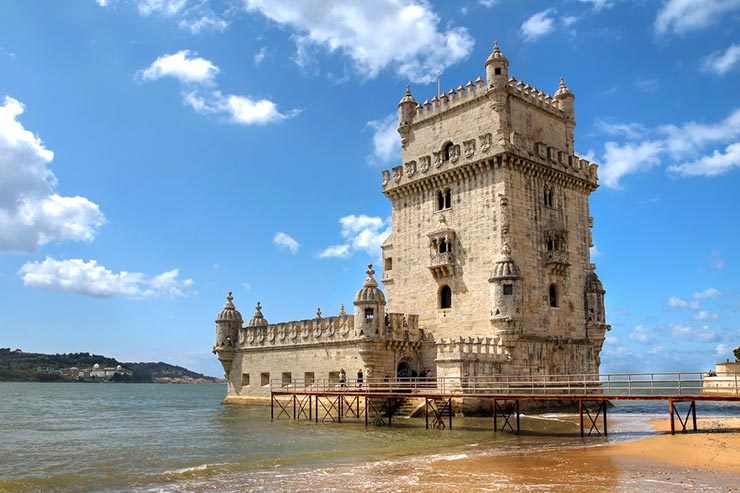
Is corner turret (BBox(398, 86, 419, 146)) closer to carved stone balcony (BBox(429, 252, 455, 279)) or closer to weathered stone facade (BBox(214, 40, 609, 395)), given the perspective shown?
weathered stone facade (BBox(214, 40, 609, 395))

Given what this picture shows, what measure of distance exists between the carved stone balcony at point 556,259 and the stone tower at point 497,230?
6 centimetres

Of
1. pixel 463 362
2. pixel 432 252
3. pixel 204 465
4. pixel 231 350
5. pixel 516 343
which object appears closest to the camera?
pixel 204 465

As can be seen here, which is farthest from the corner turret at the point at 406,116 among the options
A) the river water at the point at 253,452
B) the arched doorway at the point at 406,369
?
the river water at the point at 253,452

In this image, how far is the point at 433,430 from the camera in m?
30.6

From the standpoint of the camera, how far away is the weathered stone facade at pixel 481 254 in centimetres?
3681

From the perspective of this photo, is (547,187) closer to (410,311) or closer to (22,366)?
(410,311)

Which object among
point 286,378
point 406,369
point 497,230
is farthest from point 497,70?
point 286,378

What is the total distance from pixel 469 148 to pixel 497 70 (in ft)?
15.0

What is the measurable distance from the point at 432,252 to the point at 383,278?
190 inches

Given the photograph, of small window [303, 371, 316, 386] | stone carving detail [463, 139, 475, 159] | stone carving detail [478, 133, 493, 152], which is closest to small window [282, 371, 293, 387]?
small window [303, 371, 316, 386]

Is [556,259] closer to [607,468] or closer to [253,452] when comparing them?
[607,468]

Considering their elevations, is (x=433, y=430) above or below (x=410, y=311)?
below

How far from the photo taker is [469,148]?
128ft

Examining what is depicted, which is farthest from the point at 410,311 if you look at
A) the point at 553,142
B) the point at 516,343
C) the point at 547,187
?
the point at 553,142
